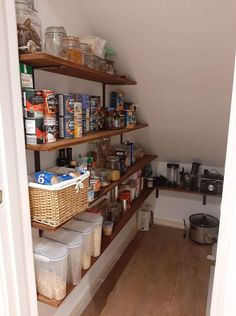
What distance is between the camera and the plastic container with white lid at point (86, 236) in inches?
55.7

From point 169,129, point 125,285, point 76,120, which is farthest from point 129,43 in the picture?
point 125,285

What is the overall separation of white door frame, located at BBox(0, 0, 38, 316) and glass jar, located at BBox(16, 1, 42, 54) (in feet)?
0.28

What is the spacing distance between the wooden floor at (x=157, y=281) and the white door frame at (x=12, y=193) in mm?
840

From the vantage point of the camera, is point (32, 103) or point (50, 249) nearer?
point (32, 103)

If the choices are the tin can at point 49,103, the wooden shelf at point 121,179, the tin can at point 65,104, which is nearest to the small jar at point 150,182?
the wooden shelf at point 121,179

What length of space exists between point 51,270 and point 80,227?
0.32 meters

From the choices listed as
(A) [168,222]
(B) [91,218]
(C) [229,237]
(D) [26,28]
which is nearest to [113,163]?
(B) [91,218]

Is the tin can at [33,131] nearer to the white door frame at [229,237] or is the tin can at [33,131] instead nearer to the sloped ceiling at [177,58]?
the white door frame at [229,237]

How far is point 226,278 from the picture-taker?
74cm

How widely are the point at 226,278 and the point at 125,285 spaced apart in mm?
1447

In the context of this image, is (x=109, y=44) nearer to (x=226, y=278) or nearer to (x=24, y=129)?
(x=24, y=129)

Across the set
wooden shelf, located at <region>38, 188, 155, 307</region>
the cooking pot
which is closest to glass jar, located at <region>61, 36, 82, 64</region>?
wooden shelf, located at <region>38, 188, 155, 307</region>

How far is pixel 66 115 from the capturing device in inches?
47.6

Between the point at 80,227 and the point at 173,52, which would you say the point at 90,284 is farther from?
the point at 173,52
